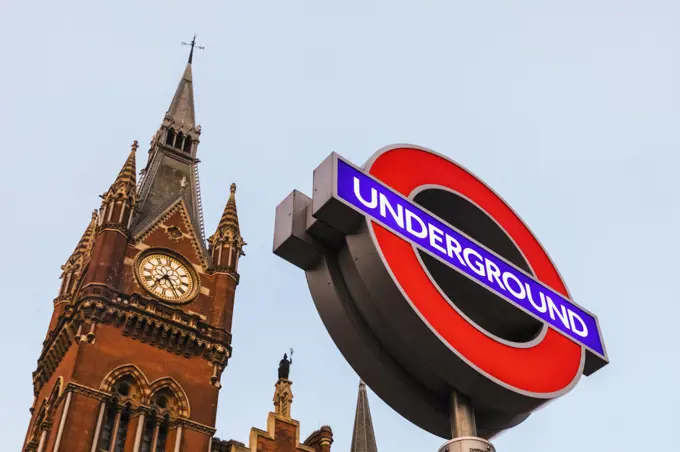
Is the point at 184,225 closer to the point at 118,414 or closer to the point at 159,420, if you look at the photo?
the point at 159,420

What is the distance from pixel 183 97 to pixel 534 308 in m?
51.1

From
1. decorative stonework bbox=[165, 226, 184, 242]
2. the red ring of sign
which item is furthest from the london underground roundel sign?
decorative stonework bbox=[165, 226, 184, 242]

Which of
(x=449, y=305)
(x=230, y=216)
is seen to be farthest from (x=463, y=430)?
(x=230, y=216)

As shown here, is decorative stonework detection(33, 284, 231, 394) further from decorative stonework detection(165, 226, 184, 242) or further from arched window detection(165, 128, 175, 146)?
arched window detection(165, 128, 175, 146)

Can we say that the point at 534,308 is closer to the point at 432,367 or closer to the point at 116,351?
the point at 432,367

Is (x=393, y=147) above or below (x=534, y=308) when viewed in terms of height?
above

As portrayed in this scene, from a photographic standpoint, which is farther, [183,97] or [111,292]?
[183,97]

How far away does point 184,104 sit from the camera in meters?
57.2

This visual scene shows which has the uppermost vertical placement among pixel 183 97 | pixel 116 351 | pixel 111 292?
pixel 183 97

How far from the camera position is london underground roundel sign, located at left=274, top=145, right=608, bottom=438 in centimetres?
802

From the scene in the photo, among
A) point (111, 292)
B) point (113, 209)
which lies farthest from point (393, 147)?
point (113, 209)

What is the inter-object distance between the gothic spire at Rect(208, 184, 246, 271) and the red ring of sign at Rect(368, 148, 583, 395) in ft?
109

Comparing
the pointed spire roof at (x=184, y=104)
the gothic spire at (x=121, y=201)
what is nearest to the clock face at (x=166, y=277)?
the gothic spire at (x=121, y=201)

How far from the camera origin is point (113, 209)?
42312 mm
